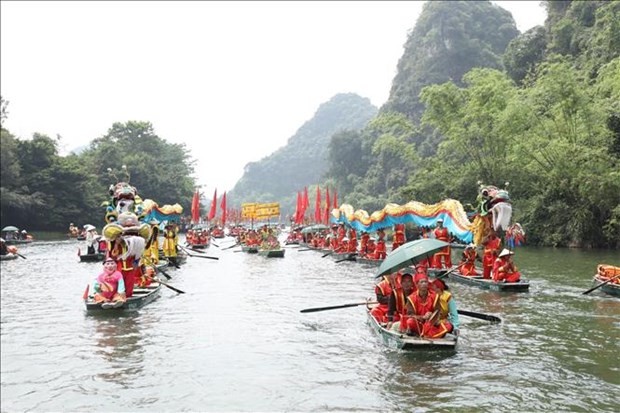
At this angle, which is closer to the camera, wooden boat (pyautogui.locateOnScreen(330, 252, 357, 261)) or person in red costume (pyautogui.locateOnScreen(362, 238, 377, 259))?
person in red costume (pyautogui.locateOnScreen(362, 238, 377, 259))

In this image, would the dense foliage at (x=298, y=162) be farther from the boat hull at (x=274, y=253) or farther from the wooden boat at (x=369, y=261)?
the wooden boat at (x=369, y=261)

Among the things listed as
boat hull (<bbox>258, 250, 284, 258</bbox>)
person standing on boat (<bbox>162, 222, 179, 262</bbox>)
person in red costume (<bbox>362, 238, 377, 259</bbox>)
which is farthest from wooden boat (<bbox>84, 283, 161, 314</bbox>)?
boat hull (<bbox>258, 250, 284, 258</bbox>)

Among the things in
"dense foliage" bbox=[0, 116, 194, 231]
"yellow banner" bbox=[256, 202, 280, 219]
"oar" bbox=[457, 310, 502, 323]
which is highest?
"dense foliage" bbox=[0, 116, 194, 231]

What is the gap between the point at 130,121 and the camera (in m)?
89.8

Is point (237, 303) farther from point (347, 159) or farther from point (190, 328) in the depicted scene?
point (347, 159)

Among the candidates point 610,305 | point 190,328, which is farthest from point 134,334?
point 610,305

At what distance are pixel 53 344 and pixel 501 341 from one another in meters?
9.24

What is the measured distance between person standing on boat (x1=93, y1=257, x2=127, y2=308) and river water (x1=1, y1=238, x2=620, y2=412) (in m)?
0.50

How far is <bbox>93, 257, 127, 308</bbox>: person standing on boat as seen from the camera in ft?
49.8

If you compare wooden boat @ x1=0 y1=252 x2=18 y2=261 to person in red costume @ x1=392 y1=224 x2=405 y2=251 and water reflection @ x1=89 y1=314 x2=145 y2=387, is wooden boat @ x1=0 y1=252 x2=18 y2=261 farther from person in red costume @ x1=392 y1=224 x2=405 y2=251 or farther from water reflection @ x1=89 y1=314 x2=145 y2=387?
person in red costume @ x1=392 y1=224 x2=405 y2=251

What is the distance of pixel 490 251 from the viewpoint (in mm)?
18875

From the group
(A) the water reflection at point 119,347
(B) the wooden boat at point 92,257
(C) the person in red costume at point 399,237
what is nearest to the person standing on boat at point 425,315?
(A) the water reflection at point 119,347

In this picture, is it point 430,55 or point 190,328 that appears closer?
point 190,328

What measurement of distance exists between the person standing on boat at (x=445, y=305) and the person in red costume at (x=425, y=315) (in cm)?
6
